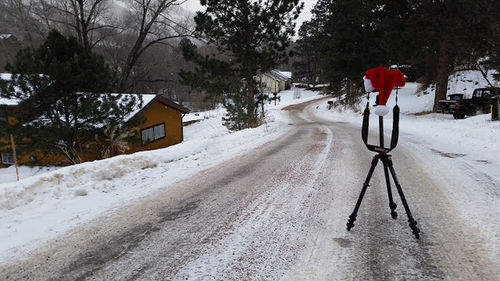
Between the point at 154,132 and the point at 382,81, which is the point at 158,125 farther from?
the point at 382,81

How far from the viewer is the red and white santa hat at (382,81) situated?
326cm

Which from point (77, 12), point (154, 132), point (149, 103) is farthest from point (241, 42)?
point (77, 12)

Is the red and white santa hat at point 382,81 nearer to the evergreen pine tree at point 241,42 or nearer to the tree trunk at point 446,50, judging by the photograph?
the evergreen pine tree at point 241,42

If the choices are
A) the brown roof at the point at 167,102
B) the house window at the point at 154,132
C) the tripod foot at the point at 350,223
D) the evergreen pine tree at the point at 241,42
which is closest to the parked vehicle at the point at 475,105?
the evergreen pine tree at the point at 241,42

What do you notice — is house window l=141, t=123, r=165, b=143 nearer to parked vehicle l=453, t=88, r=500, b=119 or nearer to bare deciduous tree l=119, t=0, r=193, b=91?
bare deciduous tree l=119, t=0, r=193, b=91

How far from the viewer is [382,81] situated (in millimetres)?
3271

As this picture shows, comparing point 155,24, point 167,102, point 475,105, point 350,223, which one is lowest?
point 350,223

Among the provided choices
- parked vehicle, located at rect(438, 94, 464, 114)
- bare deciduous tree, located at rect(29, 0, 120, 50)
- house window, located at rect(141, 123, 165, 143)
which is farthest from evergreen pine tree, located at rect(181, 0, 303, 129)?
parked vehicle, located at rect(438, 94, 464, 114)

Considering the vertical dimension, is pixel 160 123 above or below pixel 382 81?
below

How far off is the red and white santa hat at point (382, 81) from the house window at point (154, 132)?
1756cm

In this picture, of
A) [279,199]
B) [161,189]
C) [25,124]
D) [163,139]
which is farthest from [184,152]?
[163,139]

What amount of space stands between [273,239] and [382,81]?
2.15m

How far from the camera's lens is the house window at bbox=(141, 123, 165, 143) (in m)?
19.3

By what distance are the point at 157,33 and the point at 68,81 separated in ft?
37.7
